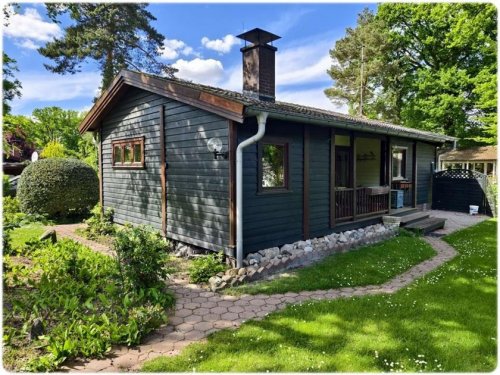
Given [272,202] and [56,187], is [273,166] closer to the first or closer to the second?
[272,202]

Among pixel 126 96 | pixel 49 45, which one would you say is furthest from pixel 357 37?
pixel 126 96

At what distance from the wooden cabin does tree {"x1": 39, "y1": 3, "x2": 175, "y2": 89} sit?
32.9ft

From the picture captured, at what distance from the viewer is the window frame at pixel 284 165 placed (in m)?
6.07

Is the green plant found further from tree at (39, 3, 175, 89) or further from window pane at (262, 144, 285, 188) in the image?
tree at (39, 3, 175, 89)

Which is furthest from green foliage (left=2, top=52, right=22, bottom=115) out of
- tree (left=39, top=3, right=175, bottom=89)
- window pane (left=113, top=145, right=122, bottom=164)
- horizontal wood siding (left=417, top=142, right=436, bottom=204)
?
tree (left=39, top=3, right=175, bottom=89)

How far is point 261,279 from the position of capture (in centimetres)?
534

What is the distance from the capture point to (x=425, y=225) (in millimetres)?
9039

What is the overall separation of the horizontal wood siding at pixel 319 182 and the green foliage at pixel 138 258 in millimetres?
3731

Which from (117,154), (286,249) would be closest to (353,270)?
(286,249)

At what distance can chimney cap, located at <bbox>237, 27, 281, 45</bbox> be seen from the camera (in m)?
8.02

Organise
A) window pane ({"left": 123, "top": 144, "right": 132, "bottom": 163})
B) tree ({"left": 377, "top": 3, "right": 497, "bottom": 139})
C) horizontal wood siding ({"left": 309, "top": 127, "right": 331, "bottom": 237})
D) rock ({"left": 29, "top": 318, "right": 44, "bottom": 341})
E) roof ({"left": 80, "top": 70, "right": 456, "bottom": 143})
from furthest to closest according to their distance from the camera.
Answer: tree ({"left": 377, "top": 3, "right": 497, "bottom": 139}) → window pane ({"left": 123, "top": 144, "right": 132, "bottom": 163}) → horizontal wood siding ({"left": 309, "top": 127, "right": 331, "bottom": 237}) → roof ({"left": 80, "top": 70, "right": 456, "bottom": 143}) → rock ({"left": 29, "top": 318, "right": 44, "bottom": 341})

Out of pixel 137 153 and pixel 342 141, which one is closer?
pixel 137 153

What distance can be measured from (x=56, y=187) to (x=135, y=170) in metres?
3.74

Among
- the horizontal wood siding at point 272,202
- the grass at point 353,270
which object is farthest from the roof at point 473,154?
the horizontal wood siding at point 272,202
